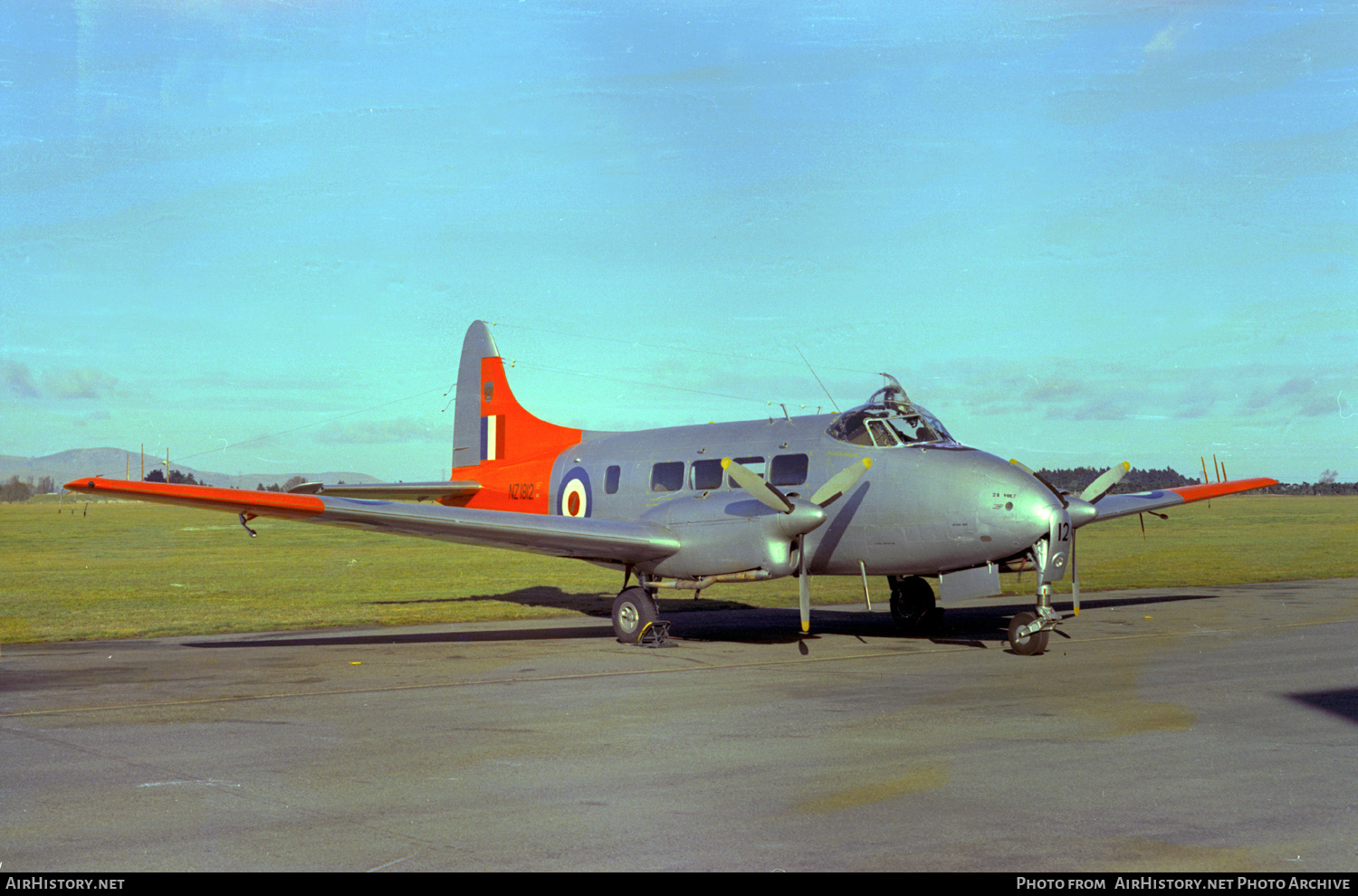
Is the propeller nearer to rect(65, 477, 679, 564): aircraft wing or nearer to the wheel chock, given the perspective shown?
rect(65, 477, 679, 564): aircraft wing

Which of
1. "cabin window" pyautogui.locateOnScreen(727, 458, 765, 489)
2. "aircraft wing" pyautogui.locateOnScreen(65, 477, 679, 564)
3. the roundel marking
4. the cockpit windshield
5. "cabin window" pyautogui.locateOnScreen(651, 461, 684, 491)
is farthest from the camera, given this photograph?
the roundel marking

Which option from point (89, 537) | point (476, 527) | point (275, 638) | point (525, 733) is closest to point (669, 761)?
point (525, 733)

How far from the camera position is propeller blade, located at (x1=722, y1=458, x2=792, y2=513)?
1794 centimetres

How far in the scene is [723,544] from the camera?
1853 centimetres

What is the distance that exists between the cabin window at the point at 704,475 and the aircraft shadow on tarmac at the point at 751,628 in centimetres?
290

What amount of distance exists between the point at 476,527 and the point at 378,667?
301 cm

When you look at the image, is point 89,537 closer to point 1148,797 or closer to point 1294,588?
point 1294,588

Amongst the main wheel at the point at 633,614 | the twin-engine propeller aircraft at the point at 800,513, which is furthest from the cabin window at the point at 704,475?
the main wheel at the point at 633,614

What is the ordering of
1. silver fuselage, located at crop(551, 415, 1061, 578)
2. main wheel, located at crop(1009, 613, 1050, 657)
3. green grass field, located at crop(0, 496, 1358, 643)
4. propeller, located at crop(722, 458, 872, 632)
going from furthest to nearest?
green grass field, located at crop(0, 496, 1358, 643), propeller, located at crop(722, 458, 872, 632), silver fuselage, located at crop(551, 415, 1061, 578), main wheel, located at crop(1009, 613, 1050, 657)

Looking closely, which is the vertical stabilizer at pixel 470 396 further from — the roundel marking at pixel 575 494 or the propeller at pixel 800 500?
the propeller at pixel 800 500

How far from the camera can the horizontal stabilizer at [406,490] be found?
2428cm

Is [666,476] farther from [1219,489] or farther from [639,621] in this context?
[1219,489]

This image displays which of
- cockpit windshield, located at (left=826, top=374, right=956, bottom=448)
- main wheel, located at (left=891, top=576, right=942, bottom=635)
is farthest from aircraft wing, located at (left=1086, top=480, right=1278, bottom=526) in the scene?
cockpit windshield, located at (left=826, top=374, right=956, bottom=448)

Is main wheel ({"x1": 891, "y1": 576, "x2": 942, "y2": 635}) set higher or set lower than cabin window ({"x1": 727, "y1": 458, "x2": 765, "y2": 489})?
lower
